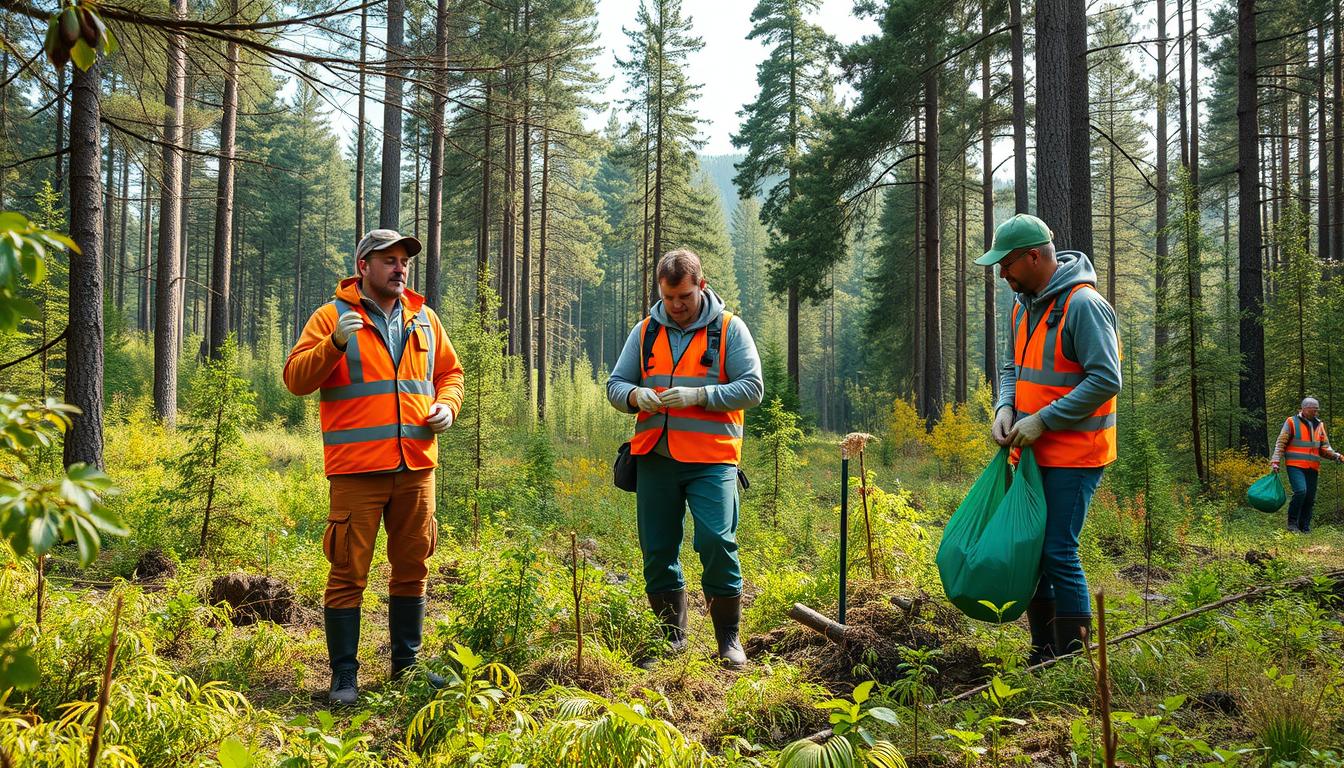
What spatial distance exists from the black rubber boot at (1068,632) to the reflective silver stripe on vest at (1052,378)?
1.14m

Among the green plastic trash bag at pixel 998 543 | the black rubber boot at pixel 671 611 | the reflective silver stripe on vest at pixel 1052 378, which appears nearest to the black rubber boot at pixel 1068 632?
the green plastic trash bag at pixel 998 543

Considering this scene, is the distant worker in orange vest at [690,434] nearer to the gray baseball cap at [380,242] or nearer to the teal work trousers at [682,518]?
the teal work trousers at [682,518]

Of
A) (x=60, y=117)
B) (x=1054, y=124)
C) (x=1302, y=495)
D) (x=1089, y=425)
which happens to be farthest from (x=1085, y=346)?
(x=60, y=117)

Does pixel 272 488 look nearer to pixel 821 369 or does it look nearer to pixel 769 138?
pixel 769 138

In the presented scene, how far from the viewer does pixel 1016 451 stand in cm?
400

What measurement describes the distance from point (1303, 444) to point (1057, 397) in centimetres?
967

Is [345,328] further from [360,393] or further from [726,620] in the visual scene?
[726,620]

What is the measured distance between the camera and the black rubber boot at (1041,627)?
12.8 feet

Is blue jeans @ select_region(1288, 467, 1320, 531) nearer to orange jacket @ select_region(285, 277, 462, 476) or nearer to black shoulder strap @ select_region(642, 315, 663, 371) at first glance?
black shoulder strap @ select_region(642, 315, 663, 371)

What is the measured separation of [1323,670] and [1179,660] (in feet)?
1.83

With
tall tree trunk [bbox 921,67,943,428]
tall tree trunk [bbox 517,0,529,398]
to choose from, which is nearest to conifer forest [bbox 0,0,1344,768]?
tall tree trunk [bbox 921,67,943,428]

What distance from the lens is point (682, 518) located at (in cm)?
445

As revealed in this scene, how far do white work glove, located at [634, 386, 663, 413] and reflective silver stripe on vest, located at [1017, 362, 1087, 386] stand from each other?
1.95 metres

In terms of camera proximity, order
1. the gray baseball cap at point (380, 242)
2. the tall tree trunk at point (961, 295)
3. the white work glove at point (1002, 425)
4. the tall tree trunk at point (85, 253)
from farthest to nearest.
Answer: the tall tree trunk at point (961, 295), the tall tree trunk at point (85, 253), the white work glove at point (1002, 425), the gray baseball cap at point (380, 242)
